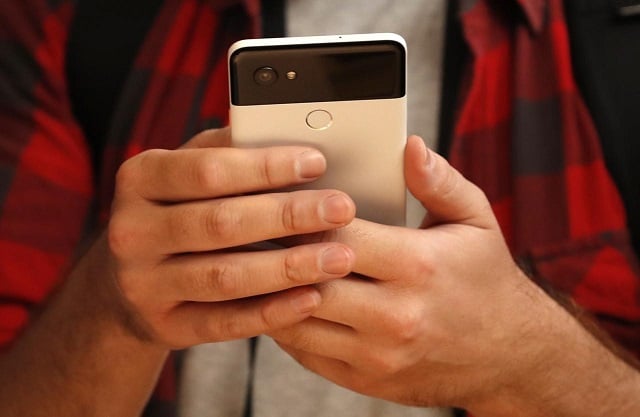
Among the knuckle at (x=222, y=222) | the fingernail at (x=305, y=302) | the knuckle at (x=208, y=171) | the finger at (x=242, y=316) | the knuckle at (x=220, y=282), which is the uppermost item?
the knuckle at (x=208, y=171)

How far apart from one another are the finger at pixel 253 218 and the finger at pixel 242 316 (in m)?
0.06

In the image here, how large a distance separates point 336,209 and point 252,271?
0.26 feet

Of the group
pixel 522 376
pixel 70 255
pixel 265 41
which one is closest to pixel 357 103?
pixel 265 41

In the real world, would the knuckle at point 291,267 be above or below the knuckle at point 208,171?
below

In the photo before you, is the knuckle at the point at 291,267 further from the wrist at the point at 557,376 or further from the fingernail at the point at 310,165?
the wrist at the point at 557,376

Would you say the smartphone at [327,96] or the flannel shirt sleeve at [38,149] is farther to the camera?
the flannel shirt sleeve at [38,149]

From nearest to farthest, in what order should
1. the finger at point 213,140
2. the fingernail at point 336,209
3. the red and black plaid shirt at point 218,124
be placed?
1. the fingernail at point 336,209
2. the finger at point 213,140
3. the red and black plaid shirt at point 218,124

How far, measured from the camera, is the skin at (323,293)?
57 centimetres

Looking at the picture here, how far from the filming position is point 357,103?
599mm

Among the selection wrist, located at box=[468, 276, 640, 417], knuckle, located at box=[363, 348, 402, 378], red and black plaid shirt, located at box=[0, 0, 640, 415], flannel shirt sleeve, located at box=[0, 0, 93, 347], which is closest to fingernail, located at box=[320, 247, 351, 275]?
knuckle, located at box=[363, 348, 402, 378]

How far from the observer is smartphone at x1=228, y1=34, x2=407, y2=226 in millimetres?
585

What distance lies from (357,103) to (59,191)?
1.74ft

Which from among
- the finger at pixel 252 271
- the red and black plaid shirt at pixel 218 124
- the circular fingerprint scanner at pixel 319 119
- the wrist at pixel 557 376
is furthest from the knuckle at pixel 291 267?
the red and black plaid shirt at pixel 218 124

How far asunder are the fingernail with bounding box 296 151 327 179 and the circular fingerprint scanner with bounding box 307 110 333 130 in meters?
0.03
